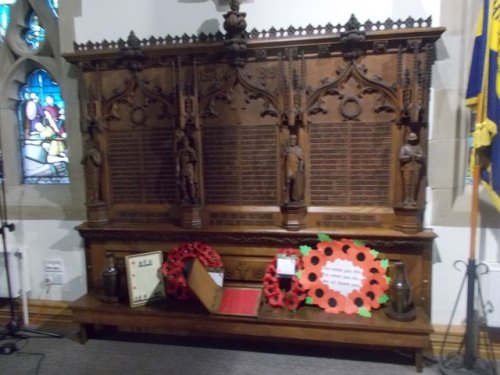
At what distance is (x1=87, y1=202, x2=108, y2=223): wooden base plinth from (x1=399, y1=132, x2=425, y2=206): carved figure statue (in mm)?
1852

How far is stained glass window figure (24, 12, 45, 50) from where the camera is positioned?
2.57 m

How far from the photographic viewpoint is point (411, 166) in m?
1.98

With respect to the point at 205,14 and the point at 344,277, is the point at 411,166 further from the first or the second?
the point at 205,14

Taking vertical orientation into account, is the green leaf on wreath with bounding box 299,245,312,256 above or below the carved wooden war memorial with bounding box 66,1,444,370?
below

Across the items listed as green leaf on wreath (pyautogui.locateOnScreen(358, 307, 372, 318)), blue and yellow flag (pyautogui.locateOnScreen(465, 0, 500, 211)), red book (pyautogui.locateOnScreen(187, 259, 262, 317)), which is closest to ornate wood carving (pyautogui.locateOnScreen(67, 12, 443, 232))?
blue and yellow flag (pyautogui.locateOnScreen(465, 0, 500, 211))

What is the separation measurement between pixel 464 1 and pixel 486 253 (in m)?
1.41

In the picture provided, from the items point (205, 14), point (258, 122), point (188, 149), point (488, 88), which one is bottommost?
point (188, 149)

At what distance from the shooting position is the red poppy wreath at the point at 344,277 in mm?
2023

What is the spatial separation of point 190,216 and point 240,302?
59cm

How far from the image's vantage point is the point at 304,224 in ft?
7.13

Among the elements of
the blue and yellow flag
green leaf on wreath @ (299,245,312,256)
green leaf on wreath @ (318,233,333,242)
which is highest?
the blue and yellow flag

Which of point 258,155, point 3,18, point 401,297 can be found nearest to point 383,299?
point 401,297

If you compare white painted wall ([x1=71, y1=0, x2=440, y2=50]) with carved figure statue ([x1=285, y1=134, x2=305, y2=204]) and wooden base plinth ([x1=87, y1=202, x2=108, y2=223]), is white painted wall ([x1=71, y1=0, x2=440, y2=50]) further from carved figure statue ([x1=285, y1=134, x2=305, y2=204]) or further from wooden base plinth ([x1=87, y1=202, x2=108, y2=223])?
wooden base plinth ([x1=87, y1=202, x2=108, y2=223])

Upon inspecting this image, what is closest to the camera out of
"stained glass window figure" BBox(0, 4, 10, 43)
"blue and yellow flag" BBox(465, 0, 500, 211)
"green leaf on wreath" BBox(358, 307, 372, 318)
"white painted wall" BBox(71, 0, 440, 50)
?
"blue and yellow flag" BBox(465, 0, 500, 211)
